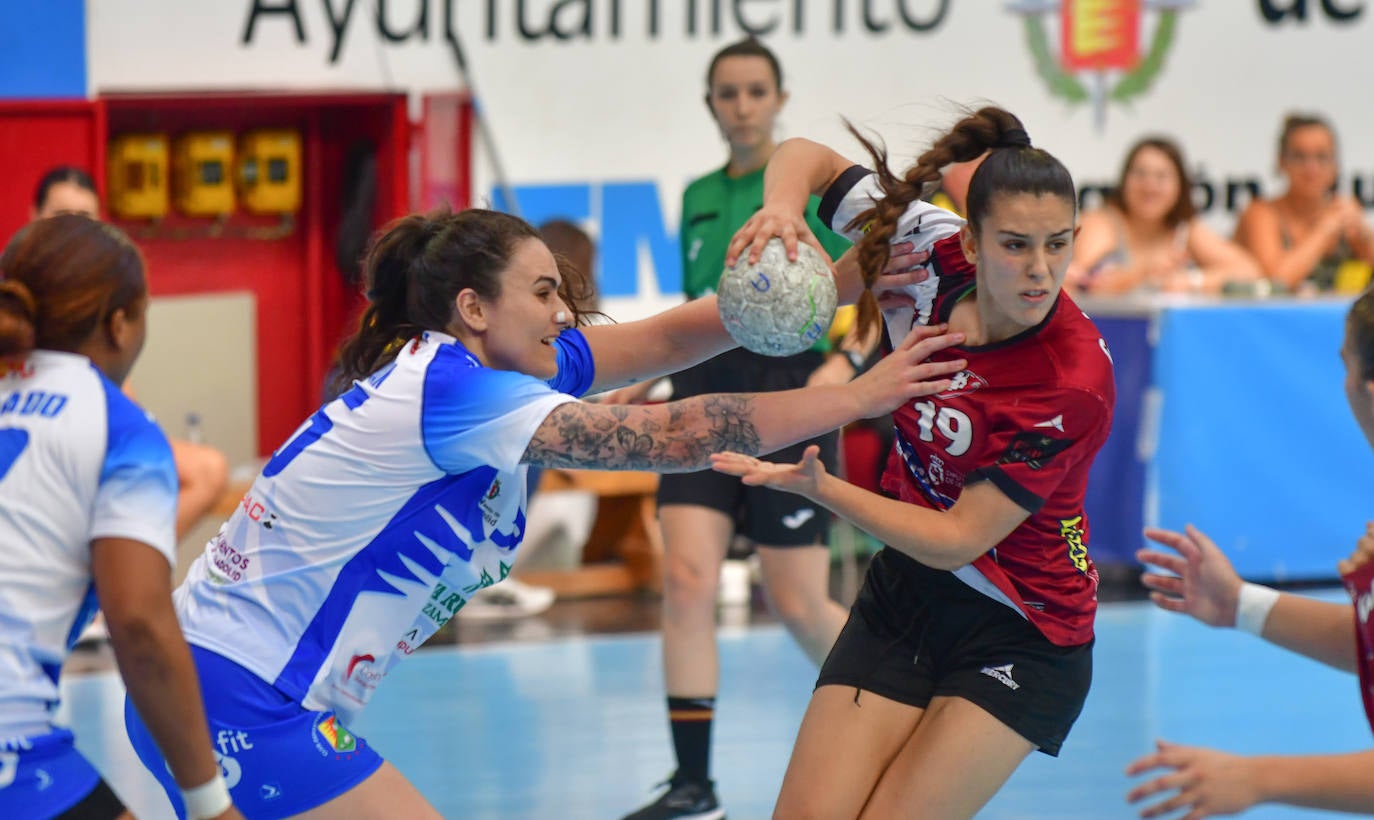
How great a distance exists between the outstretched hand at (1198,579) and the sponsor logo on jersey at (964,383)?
1.40ft

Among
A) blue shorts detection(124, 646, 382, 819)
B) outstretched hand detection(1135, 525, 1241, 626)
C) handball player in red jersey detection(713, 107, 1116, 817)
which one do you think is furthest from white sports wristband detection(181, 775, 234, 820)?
outstretched hand detection(1135, 525, 1241, 626)

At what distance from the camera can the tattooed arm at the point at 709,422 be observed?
291 centimetres

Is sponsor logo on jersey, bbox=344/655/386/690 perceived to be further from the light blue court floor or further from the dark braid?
the light blue court floor

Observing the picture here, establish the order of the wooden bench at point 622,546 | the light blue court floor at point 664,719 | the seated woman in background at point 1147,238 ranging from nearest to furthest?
the light blue court floor at point 664,719, the seated woman in background at point 1147,238, the wooden bench at point 622,546

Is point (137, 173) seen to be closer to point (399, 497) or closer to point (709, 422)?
point (399, 497)

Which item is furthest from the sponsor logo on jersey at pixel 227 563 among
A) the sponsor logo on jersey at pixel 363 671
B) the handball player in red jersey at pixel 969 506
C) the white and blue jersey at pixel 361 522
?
the handball player in red jersey at pixel 969 506

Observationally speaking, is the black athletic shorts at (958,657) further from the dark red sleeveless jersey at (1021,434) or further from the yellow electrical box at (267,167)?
the yellow electrical box at (267,167)

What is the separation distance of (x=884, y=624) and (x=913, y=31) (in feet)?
20.1

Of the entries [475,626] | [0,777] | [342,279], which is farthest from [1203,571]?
[342,279]

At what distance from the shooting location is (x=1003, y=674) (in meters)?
3.23

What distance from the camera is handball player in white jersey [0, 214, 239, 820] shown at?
2418 millimetres

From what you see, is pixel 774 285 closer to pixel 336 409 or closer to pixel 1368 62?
pixel 336 409

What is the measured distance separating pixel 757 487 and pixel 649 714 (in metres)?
1.25

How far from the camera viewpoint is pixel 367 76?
8508 millimetres
